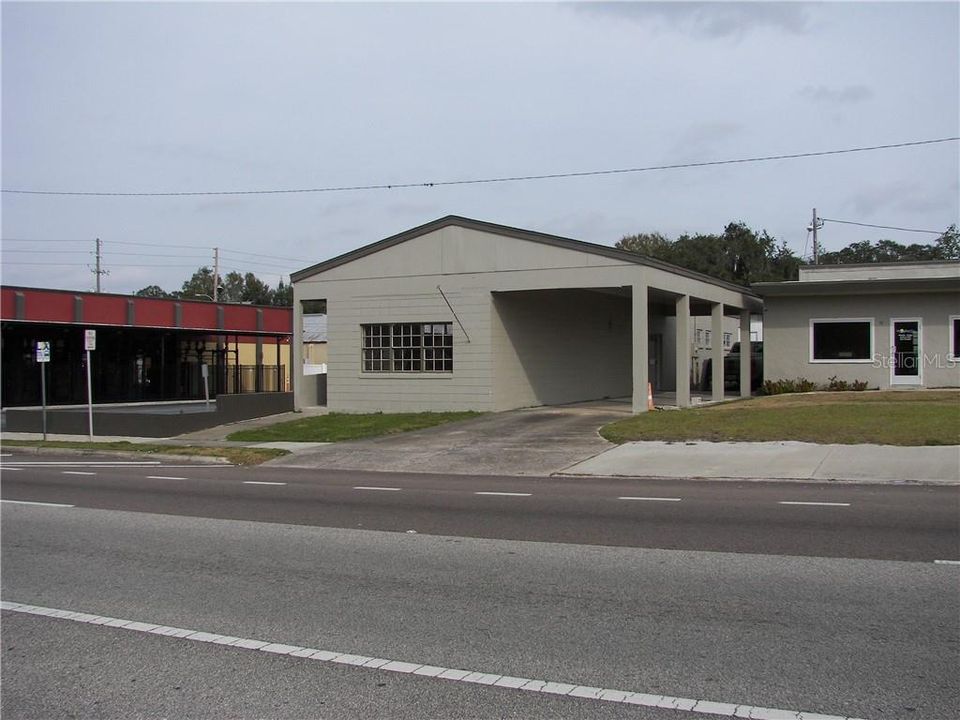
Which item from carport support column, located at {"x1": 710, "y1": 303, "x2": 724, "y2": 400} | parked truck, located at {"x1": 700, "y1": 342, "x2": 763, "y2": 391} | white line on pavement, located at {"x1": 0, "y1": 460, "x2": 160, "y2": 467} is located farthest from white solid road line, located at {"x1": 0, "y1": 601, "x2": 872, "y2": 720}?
parked truck, located at {"x1": 700, "y1": 342, "x2": 763, "y2": 391}

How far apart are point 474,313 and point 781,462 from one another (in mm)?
12219

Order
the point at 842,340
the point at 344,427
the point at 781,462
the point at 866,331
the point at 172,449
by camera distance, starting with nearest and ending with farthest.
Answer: the point at 781,462 < the point at 172,449 < the point at 344,427 < the point at 866,331 < the point at 842,340

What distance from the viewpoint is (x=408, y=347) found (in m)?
26.8

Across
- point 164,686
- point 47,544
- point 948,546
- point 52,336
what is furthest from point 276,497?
point 52,336

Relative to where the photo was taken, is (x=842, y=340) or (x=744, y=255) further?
(x=744, y=255)

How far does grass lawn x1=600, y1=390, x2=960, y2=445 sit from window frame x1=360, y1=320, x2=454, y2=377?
6861 millimetres

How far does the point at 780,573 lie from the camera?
7.43 meters

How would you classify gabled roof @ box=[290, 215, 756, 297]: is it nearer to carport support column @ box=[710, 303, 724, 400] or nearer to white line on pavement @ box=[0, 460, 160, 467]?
carport support column @ box=[710, 303, 724, 400]

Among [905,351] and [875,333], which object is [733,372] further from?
[905,351]

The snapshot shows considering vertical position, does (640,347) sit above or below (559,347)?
below

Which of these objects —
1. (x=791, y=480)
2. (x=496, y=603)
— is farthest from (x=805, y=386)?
(x=496, y=603)

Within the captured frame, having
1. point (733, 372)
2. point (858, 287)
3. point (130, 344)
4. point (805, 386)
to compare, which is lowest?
point (805, 386)

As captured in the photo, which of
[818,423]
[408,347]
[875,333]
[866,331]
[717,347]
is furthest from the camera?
[717,347]

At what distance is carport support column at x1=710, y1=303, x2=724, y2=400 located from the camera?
28.9 m
